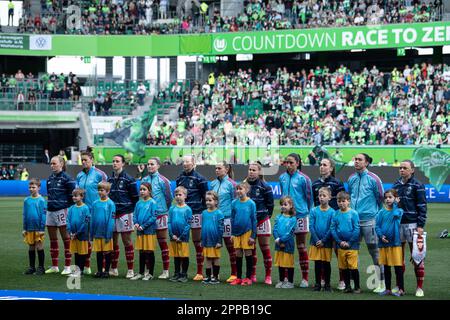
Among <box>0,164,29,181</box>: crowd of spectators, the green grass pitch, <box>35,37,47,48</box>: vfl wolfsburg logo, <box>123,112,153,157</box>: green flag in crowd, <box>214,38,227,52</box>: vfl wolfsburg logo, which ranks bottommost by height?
the green grass pitch

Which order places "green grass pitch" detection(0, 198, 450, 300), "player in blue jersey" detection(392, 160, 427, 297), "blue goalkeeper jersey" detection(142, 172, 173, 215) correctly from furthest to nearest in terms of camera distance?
"blue goalkeeper jersey" detection(142, 172, 173, 215) < "player in blue jersey" detection(392, 160, 427, 297) < "green grass pitch" detection(0, 198, 450, 300)

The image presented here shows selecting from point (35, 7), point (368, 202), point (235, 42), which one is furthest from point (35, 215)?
point (35, 7)

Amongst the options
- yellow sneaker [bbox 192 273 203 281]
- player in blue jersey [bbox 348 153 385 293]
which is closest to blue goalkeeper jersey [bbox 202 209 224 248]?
yellow sneaker [bbox 192 273 203 281]

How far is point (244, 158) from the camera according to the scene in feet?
135

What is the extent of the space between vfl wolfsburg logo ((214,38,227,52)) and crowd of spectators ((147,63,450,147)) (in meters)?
2.48

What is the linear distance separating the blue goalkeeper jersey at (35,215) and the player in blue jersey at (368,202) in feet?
18.1

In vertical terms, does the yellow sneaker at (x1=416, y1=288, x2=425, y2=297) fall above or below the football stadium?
below

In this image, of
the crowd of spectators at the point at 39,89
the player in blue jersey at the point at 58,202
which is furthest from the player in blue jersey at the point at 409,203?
the crowd of spectators at the point at 39,89

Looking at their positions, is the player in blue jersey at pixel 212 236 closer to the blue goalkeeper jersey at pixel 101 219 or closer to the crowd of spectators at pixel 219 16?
the blue goalkeeper jersey at pixel 101 219

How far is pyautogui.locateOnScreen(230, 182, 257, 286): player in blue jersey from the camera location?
15.3 m

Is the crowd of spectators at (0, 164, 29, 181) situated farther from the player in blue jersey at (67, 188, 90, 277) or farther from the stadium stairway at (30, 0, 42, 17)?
the player in blue jersey at (67, 188, 90, 277)

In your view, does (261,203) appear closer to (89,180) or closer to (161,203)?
(161,203)

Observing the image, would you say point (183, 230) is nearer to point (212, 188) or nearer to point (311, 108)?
point (212, 188)

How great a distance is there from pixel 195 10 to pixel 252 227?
4063 cm
